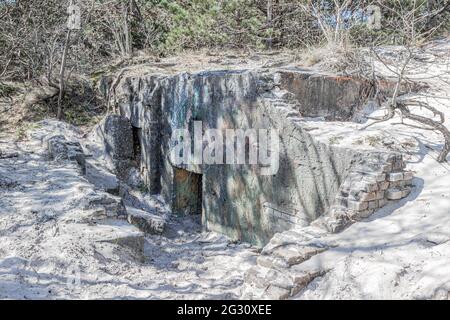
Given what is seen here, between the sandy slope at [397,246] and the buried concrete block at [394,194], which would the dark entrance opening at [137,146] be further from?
the buried concrete block at [394,194]

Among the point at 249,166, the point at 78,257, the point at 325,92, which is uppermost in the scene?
the point at 325,92

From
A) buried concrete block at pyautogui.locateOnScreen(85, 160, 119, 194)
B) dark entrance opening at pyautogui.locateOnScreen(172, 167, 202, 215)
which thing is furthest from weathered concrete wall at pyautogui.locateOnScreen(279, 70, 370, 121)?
buried concrete block at pyautogui.locateOnScreen(85, 160, 119, 194)

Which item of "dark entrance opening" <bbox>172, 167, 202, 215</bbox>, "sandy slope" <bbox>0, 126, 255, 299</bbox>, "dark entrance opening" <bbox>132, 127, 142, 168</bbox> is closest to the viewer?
"sandy slope" <bbox>0, 126, 255, 299</bbox>

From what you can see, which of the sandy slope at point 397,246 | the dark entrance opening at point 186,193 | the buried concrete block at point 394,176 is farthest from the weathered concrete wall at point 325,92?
the dark entrance opening at point 186,193

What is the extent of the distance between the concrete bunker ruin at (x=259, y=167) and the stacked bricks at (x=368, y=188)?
0.04 feet

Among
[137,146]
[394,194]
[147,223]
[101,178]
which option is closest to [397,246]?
[394,194]

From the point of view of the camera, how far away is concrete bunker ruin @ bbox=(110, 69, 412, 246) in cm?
488

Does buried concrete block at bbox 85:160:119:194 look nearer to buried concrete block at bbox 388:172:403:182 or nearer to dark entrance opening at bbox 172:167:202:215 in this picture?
dark entrance opening at bbox 172:167:202:215

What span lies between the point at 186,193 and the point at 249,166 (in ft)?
8.52

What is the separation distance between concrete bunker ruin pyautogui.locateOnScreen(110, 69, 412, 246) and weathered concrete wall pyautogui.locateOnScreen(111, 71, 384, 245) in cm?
2

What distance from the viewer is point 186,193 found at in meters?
9.15

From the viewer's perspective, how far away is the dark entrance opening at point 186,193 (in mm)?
9031

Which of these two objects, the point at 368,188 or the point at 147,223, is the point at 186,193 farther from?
the point at 368,188

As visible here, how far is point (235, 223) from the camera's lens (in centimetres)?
735
